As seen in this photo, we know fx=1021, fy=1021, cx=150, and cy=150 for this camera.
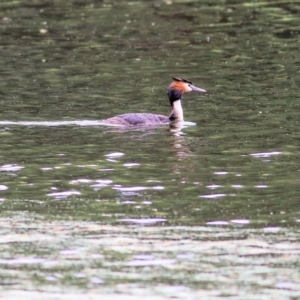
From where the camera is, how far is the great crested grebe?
20578mm

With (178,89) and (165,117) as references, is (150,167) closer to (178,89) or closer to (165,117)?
(165,117)

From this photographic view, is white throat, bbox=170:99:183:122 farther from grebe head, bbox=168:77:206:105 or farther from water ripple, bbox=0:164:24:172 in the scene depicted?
water ripple, bbox=0:164:24:172

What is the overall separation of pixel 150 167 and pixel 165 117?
16.7 ft

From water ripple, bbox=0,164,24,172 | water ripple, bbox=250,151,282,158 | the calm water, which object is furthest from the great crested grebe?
water ripple, bbox=0,164,24,172

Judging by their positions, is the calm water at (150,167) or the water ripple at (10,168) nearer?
the calm water at (150,167)

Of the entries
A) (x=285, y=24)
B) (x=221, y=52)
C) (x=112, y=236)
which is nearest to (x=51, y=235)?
(x=112, y=236)

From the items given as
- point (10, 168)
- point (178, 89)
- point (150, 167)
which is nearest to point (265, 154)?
point (150, 167)

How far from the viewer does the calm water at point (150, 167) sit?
10.8m

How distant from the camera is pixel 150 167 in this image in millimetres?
16344

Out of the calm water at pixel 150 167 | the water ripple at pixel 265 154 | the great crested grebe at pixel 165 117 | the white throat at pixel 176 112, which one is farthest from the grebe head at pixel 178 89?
the water ripple at pixel 265 154

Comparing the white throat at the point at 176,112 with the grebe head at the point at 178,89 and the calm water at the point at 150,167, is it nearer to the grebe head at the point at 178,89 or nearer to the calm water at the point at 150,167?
the grebe head at the point at 178,89

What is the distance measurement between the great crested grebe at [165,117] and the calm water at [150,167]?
0.29 m

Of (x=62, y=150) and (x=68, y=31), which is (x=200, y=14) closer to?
(x=68, y=31)

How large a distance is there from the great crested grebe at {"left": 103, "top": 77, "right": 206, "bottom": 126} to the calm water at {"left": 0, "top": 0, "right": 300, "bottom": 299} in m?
0.29
